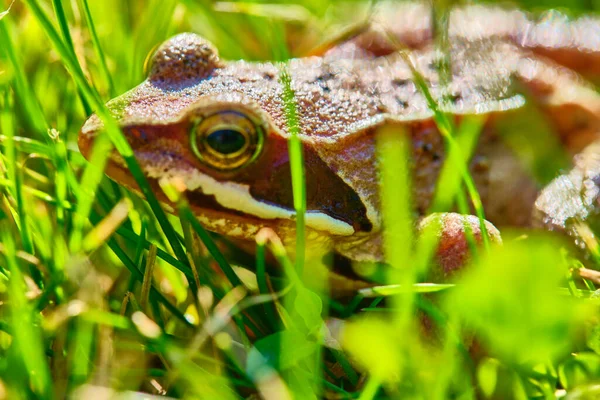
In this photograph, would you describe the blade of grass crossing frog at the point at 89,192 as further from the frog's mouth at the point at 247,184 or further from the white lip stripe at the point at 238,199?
the white lip stripe at the point at 238,199

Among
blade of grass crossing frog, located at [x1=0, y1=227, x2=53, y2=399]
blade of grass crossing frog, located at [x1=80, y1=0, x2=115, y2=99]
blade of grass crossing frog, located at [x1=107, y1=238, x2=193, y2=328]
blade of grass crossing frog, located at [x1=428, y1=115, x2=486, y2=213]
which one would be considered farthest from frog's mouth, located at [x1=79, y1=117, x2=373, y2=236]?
blade of grass crossing frog, located at [x1=0, y1=227, x2=53, y2=399]

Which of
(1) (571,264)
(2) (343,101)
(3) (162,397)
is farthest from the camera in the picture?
(2) (343,101)

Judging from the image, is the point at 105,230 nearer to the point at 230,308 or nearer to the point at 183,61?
the point at 230,308

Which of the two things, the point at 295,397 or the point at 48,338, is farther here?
the point at 48,338

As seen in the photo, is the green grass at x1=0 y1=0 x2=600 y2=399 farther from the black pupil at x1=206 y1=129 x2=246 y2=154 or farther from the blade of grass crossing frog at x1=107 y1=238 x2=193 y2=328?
the black pupil at x1=206 y1=129 x2=246 y2=154

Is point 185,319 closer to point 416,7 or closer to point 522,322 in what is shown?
point 522,322

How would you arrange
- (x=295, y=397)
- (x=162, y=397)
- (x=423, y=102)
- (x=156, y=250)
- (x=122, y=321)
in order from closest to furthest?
Result: (x=295, y=397)
(x=162, y=397)
(x=122, y=321)
(x=156, y=250)
(x=423, y=102)

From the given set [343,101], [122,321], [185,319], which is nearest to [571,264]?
[343,101]

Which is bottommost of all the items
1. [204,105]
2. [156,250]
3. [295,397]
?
[295,397]
